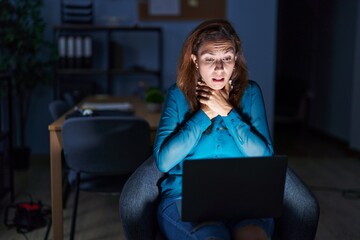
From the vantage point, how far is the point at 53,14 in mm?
4957

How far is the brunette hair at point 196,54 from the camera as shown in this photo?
1.72 metres

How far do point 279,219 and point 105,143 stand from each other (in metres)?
1.01

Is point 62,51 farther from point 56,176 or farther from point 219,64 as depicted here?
point 219,64

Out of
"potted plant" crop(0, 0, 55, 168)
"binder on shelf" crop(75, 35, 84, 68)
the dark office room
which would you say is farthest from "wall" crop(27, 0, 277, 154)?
"binder on shelf" crop(75, 35, 84, 68)

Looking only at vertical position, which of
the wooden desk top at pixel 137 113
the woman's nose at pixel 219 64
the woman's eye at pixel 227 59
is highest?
the woman's eye at pixel 227 59

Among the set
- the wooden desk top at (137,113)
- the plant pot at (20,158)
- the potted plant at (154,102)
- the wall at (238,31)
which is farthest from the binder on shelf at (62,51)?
the potted plant at (154,102)

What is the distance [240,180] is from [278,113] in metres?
5.59

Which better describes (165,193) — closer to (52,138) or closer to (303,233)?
(303,233)

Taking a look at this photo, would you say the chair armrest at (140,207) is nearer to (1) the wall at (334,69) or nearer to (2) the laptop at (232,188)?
(2) the laptop at (232,188)

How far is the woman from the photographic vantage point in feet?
5.54

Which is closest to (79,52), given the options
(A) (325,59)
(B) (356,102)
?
(B) (356,102)

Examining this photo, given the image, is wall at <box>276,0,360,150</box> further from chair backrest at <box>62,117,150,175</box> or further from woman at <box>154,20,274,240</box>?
woman at <box>154,20,274,240</box>

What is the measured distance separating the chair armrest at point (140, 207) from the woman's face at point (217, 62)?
0.45 m

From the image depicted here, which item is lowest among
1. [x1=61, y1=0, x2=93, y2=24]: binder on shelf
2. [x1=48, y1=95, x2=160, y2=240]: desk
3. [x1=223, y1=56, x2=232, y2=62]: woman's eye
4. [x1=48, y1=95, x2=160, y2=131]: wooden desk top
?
[x1=48, y1=95, x2=160, y2=240]: desk
